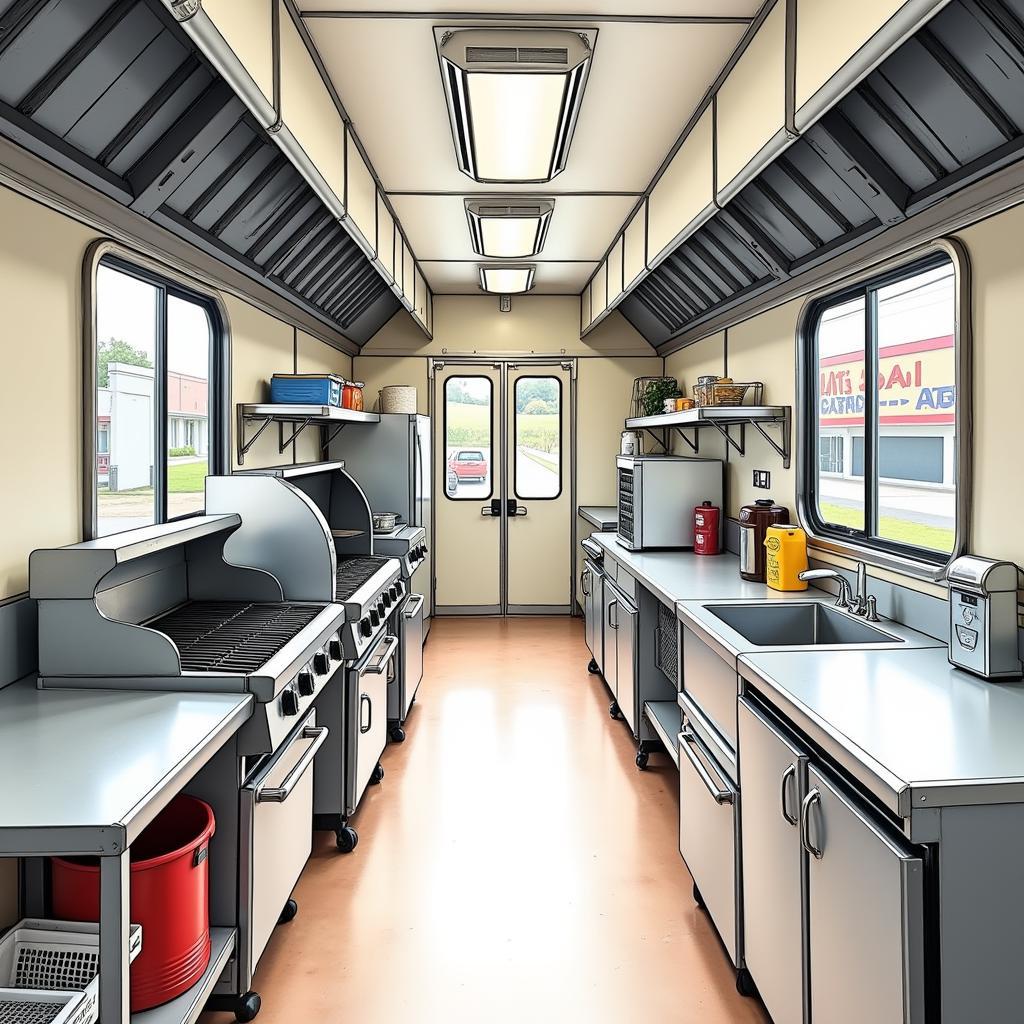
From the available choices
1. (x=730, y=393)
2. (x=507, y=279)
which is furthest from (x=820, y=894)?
(x=507, y=279)

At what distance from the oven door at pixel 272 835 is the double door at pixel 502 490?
470 cm

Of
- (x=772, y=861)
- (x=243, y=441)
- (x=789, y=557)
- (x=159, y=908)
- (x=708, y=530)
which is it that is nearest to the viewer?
(x=159, y=908)

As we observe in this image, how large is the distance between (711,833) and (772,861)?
1.72 ft

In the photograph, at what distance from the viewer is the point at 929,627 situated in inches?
100

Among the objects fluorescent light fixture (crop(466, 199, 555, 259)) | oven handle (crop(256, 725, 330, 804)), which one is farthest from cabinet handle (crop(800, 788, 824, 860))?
fluorescent light fixture (crop(466, 199, 555, 259))

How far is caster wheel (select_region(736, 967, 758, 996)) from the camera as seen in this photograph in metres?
2.25

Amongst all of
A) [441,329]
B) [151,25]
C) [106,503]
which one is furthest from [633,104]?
[441,329]

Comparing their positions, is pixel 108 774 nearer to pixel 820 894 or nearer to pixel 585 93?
pixel 820 894

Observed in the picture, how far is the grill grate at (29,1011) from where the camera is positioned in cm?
139

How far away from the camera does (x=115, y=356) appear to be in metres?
2.78

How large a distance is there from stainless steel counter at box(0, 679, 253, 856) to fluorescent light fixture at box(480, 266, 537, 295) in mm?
4533

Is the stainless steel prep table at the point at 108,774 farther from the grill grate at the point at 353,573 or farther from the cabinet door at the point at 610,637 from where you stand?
the cabinet door at the point at 610,637

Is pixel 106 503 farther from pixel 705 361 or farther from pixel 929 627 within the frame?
pixel 705 361

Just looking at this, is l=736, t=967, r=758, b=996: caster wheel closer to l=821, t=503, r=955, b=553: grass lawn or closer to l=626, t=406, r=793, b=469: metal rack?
l=821, t=503, r=955, b=553: grass lawn
